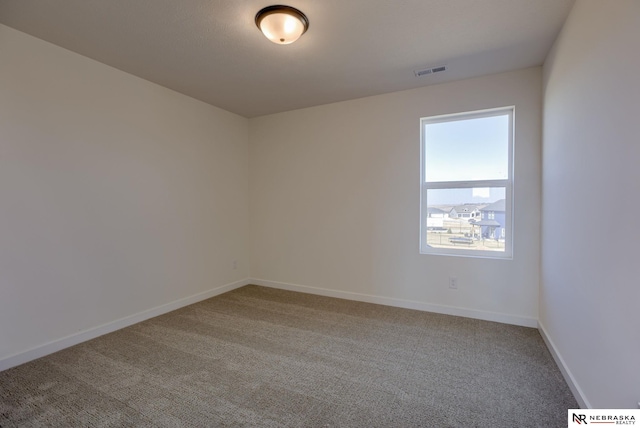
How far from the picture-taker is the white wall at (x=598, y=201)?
1222 millimetres

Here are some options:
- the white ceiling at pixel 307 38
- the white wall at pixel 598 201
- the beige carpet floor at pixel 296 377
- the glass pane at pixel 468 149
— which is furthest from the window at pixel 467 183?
the beige carpet floor at pixel 296 377

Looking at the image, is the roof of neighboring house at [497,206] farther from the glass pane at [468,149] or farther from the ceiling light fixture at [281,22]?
the ceiling light fixture at [281,22]

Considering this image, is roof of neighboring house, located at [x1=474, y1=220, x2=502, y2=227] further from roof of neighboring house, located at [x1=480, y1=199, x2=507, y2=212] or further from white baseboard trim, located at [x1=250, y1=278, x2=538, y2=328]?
white baseboard trim, located at [x1=250, y1=278, x2=538, y2=328]

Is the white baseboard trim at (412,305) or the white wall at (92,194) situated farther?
the white baseboard trim at (412,305)

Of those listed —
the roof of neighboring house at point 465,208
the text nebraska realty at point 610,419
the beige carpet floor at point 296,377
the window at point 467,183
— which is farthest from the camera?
the roof of neighboring house at point 465,208

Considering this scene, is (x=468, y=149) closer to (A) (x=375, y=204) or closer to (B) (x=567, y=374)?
(A) (x=375, y=204)

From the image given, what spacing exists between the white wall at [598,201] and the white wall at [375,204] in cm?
57

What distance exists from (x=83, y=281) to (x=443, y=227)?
3.66m

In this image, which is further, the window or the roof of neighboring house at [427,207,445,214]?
the roof of neighboring house at [427,207,445,214]

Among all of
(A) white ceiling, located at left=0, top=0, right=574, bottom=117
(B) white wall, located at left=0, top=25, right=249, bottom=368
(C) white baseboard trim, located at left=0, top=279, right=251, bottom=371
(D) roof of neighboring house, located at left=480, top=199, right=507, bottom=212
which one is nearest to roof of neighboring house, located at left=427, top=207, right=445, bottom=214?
(D) roof of neighboring house, located at left=480, top=199, right=507, bottom=212

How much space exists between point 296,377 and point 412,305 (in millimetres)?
1835

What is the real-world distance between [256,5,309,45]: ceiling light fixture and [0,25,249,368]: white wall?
180 centimetres

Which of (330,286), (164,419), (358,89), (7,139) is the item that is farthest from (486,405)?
(7,139)

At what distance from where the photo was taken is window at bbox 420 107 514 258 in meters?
3.01
